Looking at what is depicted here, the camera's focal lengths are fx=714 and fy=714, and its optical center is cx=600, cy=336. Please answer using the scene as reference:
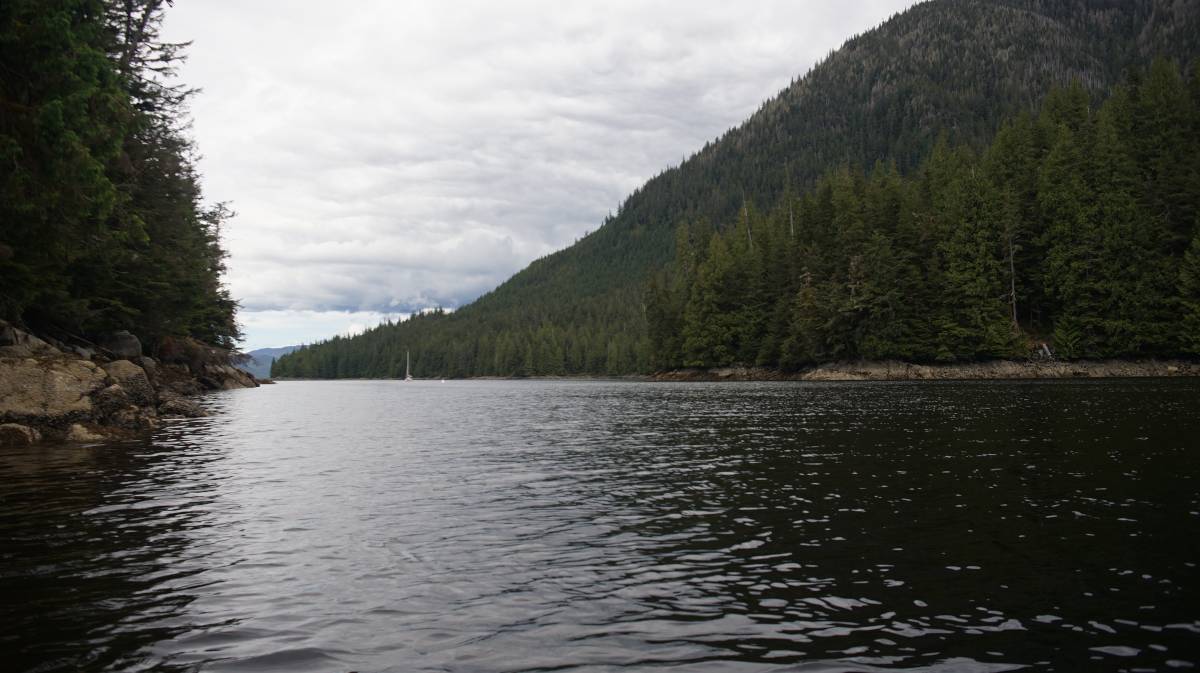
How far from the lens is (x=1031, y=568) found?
11.2 meters

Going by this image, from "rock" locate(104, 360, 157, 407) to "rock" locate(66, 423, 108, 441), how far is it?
5.91 m

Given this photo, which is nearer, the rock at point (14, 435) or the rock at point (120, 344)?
the rock at point (14, 435)

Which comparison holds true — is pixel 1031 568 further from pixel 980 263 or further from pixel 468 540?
pixel 980 263

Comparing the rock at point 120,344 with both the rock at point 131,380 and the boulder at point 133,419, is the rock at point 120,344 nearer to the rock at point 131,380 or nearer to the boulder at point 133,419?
the rock at point 131,380

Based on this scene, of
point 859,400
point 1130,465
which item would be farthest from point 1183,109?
point 1130,465

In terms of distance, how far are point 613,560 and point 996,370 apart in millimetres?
88150

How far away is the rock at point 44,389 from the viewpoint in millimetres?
28797

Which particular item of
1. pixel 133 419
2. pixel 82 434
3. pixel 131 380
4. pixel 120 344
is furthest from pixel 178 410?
pixel 82 434

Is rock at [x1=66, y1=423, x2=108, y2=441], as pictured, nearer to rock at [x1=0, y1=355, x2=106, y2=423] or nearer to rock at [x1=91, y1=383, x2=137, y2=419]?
rock at [x1=0, y1=355, x2=106, y2=423]

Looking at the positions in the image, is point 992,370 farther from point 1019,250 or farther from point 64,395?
point 64,395

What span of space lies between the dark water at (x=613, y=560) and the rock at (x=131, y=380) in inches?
499

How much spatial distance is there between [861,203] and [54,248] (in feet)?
336

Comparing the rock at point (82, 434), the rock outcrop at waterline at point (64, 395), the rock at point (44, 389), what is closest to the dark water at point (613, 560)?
the rock at point (82, 434)

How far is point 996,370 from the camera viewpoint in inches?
3401
